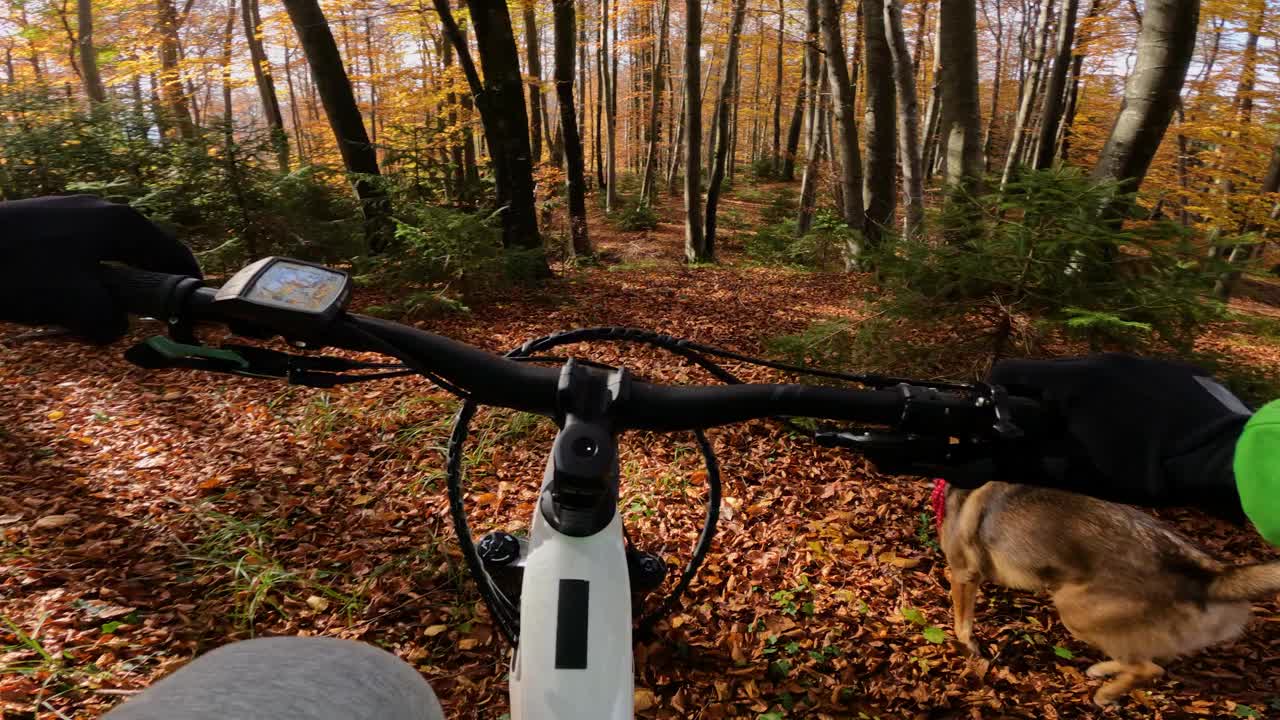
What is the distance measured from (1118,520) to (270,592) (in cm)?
434

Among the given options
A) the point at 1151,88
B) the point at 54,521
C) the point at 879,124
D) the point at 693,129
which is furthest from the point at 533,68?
the point at 54,521

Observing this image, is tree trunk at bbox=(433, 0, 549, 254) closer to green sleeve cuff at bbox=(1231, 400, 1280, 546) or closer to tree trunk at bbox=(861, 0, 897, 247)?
tree trunk at bbox=(861, 0, 897, 247)

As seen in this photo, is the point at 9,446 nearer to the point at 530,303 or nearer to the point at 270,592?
the point at 270,592

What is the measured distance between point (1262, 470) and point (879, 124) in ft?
27.7

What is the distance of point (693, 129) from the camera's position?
11.8 metres

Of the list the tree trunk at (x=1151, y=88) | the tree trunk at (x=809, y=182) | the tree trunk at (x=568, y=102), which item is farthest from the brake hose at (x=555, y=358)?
the tree trunk at (x=809, y=182)

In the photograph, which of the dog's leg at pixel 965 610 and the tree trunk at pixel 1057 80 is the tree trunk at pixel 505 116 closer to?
the dog's leg at pixel 965 610

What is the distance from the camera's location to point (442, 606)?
3156 mm

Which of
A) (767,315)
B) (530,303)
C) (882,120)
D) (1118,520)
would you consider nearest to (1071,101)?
(882,120)

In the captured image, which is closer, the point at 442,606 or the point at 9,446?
the point at 442,606

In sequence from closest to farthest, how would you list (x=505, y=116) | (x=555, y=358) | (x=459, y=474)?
(x=459, y=474) → (x=555, y=358) → (x=505, y=116)

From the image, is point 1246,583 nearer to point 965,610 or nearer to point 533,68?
point 965,610

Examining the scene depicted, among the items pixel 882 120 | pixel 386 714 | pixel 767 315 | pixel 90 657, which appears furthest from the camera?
pixel 882 120

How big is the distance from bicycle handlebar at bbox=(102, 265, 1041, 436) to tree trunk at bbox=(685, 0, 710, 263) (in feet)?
36.3
